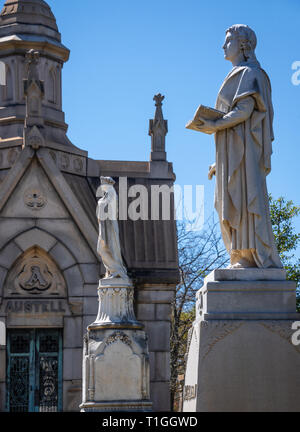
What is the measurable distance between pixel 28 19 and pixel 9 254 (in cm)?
763

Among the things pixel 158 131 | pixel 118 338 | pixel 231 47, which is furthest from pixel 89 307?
pixel 231 47

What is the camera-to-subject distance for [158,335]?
25.7 metres

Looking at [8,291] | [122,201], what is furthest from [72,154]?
[8,291]

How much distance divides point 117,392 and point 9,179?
691 centimetres

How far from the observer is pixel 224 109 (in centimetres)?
975

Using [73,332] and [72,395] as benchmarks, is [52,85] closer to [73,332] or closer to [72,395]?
[73,332]

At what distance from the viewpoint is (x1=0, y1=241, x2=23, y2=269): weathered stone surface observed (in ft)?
81.8

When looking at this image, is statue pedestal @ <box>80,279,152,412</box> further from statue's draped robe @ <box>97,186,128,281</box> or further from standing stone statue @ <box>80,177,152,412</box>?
statue's draped robe @ <box>97,186,128,281</box>

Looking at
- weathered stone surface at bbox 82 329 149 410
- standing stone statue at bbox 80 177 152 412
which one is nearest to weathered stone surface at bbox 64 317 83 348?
standing stone statue at bbox 80 177 152 412

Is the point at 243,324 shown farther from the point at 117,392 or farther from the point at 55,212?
the point at 55,212

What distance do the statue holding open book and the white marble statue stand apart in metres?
11.9

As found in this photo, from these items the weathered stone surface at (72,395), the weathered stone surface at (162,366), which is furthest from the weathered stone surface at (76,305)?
the weathered stone surface at (162,366)

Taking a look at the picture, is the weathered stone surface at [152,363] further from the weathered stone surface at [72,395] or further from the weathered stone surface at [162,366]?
the weathered stone surface at [72,395]

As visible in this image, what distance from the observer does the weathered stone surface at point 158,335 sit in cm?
2561
